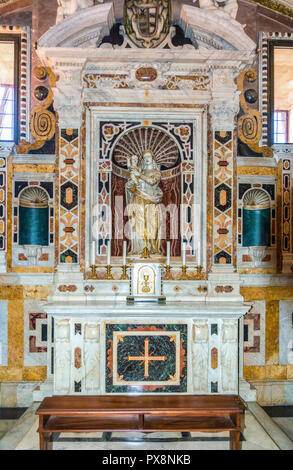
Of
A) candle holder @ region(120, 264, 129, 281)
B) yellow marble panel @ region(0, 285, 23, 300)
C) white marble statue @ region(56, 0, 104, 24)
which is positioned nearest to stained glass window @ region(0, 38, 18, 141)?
white marble statue @ region(56, 0, 104, 24)

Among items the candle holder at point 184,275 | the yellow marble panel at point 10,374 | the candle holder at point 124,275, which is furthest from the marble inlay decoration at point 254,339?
the yellow marble panel at point 10,374

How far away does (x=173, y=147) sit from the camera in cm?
583

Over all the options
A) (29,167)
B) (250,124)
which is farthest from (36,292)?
(250,124)

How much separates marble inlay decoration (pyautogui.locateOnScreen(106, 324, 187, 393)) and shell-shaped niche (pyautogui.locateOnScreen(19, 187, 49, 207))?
6.88 ft

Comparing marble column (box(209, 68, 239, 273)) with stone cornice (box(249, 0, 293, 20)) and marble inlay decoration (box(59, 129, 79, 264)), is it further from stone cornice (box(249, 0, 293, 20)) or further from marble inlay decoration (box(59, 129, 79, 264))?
marble inlay decoration (box(59, 129, 79, 264))

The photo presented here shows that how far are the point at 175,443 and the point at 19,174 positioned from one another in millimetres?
3955

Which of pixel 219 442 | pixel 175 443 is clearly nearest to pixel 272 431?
pixel 219 442

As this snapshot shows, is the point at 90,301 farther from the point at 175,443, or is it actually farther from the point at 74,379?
the point at 175,443

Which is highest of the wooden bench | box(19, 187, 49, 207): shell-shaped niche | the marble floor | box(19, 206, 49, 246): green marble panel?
box(19, 187, 49, 207): shell-shaped niche

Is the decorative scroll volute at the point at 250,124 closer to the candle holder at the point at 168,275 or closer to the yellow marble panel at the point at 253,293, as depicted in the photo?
the yellow marble panel at the point at 253,293

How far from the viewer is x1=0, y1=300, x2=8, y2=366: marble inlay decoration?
18.8ft

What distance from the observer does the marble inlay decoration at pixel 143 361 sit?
507 cm

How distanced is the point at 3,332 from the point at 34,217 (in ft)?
5.40

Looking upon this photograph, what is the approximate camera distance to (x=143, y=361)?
5.07 meters
